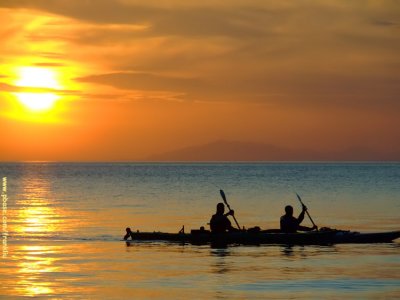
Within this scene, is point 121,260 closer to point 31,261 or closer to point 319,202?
point 31,261

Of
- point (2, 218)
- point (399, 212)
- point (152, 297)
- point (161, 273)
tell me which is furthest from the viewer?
point (399, 212)

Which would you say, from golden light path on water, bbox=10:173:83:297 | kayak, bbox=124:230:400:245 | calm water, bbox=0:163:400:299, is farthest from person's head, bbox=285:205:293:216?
golden light path on water, bbox=10:173:83:297

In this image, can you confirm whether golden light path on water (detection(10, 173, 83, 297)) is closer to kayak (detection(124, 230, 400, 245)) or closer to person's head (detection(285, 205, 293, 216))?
kayak (detection(124, 230, 400, 245))

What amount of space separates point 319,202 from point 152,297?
155 ft

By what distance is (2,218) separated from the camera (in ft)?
166

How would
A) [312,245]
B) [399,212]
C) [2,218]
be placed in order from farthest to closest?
[399,212]
[2,218]
[312,245]

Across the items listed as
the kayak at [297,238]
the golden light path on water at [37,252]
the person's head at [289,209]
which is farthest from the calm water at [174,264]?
the person's head at [289,209]

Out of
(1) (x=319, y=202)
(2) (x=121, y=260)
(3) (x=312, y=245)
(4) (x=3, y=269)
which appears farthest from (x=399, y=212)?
(4) (x=3, y=269)

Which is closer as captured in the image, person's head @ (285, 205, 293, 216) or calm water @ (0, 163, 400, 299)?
calm water @ (0, 163, 400, 299)

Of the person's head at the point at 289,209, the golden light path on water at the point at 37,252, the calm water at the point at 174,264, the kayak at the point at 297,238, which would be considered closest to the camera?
the calm water at the point at 174,264

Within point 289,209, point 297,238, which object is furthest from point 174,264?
point 297,238

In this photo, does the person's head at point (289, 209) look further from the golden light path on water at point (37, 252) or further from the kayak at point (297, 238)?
the golden light path on water at point (37, 252)

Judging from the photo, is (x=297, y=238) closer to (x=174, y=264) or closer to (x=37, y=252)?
(x=174, y=264)

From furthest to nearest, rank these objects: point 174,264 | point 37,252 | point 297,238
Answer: point 297,238, point 37,252, point 174,264
